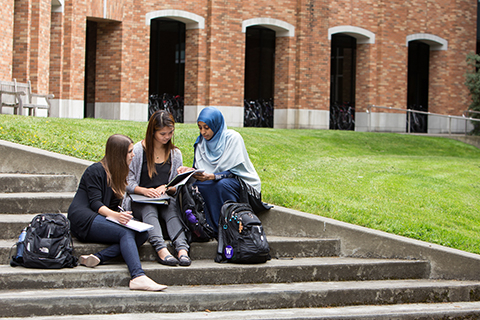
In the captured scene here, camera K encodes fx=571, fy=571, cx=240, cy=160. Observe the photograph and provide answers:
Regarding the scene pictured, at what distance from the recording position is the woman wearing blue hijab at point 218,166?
5.65 metres

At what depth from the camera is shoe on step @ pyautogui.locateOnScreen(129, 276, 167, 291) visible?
14.9 ft

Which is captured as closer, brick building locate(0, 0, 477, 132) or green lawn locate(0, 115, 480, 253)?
green lawn locate(0, 115, 480, 253)

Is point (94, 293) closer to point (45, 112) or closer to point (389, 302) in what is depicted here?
point (389, 302)

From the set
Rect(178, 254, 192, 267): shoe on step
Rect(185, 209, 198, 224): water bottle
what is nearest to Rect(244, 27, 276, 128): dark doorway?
Rect(185, 209, 198, 224): water bottle

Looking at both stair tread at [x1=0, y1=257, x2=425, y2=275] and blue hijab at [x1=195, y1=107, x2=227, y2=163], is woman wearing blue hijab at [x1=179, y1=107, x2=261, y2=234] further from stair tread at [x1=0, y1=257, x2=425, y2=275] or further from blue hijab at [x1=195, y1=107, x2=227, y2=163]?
stair tread at [x1=0, y1=257, x2=425, y2=275]

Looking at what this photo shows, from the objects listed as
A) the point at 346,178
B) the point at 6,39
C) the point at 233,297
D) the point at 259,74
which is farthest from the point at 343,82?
the point at 233,297

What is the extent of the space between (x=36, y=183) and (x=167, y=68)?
16.5 meters

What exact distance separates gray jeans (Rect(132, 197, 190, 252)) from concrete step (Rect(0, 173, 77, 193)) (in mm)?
1374

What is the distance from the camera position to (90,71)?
67.3ft

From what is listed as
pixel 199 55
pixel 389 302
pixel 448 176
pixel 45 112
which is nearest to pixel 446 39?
pixel 199 55

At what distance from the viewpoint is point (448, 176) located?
35.0ft

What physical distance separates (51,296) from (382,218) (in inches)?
150

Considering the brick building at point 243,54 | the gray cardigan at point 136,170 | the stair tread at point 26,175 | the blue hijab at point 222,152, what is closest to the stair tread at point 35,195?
the stair tread at point 26,175

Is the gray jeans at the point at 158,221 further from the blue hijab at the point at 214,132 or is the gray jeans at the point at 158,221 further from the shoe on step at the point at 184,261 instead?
the blue hijab at the point at 214,132
